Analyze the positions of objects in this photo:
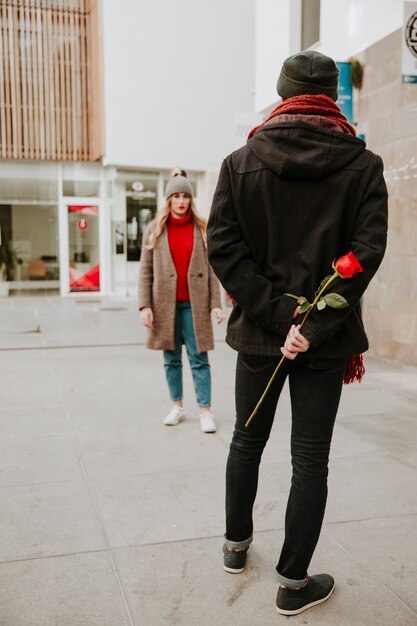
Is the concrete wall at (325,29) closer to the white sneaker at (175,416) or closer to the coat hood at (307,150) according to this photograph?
the white sneaker at (175,416)

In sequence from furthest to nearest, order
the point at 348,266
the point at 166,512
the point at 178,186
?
the point at 178,186 < the point at 166,512 < the point at 348,266

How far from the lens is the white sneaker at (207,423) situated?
16.1 feet

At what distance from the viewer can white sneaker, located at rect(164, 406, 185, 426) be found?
16.7 feet

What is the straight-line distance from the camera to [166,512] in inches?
136

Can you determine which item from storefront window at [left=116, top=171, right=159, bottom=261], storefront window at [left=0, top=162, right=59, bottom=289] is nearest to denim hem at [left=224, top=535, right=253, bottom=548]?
storefront window at [left=116, top=171, right=159, bottom=261]

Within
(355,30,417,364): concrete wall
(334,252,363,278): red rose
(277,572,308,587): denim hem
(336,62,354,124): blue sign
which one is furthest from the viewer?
(336,62,354,124): blue sign

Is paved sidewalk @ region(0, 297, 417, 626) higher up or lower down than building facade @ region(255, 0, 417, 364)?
lower down

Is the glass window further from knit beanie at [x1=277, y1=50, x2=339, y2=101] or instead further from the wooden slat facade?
knit beanie at [x1=277, y1=50, x2=339, y2=101]

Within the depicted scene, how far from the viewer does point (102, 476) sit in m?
3.98

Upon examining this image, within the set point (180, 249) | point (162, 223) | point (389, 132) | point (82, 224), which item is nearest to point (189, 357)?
point (180, 249)

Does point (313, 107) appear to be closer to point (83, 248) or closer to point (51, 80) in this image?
point (83, 248)

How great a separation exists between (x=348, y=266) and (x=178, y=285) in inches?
110

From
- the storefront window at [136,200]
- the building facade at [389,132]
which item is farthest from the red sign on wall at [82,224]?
the building facade at [389,132]

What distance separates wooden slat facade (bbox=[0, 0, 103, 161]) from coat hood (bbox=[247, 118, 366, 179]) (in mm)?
14940
